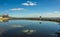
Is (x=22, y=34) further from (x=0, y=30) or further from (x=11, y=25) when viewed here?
(x=0, y=30)

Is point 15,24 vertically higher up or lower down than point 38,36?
higher up

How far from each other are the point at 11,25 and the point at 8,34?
0.96 ft

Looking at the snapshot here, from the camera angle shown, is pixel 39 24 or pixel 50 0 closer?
pixel 50 0

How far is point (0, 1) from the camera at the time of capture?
2.67 m

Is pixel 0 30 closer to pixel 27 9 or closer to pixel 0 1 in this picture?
pixel 0 1

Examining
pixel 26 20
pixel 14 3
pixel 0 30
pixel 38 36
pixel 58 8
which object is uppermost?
pixel 14 3

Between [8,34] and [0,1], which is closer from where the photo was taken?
[0,1]

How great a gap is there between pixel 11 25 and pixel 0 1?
2.63 feet

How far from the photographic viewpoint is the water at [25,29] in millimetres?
2779

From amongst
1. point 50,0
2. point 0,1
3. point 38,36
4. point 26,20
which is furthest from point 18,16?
point 50,0

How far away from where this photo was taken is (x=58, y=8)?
261 cm

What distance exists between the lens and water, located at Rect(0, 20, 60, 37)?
2779mm

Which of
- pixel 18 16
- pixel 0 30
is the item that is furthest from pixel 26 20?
pixel 0 30

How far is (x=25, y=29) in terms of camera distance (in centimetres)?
280
